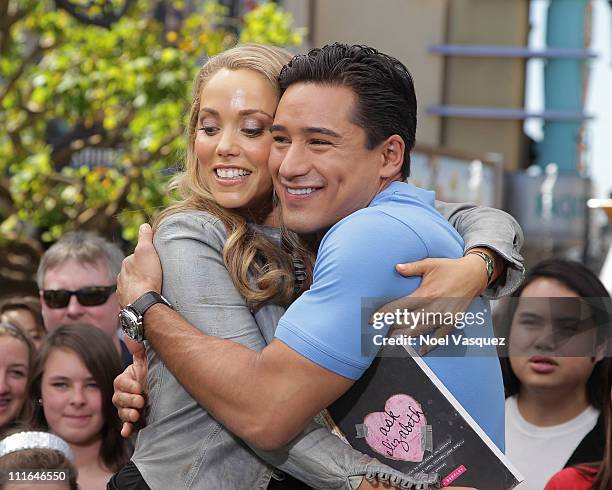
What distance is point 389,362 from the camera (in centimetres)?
244

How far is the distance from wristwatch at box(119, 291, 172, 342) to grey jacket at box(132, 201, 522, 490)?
51 mm

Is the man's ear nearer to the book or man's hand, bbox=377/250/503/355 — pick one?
man's hand, bbox=377/250/503/355

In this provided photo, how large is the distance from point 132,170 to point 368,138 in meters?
7.62

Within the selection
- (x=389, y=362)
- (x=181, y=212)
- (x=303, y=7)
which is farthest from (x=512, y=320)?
(x=303, y=7)

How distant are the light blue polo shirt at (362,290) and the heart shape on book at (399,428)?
101 millimetres

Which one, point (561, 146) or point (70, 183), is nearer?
point (70, 183)

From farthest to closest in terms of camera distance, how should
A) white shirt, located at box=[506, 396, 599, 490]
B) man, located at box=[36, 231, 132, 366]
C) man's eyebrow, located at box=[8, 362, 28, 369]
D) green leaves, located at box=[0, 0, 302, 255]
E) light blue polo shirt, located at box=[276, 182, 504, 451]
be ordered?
green leaves, located at box=[0, 0, 302, 255], man, located at box=[36, 231, 132, 366], man's eyebrow, located at box=[8, 362, 28, 369], white shirt, located at box=[506, 396, 599, 490], light blue polo shirt, located at box=[276, 182, 504, 451]

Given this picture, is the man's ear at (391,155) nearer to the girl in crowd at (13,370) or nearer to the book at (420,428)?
the book at (420,428)

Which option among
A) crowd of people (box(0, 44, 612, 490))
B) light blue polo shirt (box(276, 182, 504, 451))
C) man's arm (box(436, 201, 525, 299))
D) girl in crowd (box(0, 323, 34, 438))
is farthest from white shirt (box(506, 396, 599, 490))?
girl in crowd (box(0, 323, 34, 438))

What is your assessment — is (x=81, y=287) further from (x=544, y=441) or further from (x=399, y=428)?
(x=399, y=428)

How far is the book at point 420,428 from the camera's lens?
7.93 feet

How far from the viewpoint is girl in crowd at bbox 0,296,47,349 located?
551 centimetres

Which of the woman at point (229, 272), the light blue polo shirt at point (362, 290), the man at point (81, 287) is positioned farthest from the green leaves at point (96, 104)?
the light blue polo shirt at point (362, 290)

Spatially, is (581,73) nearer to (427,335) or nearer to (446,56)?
(446,56)
